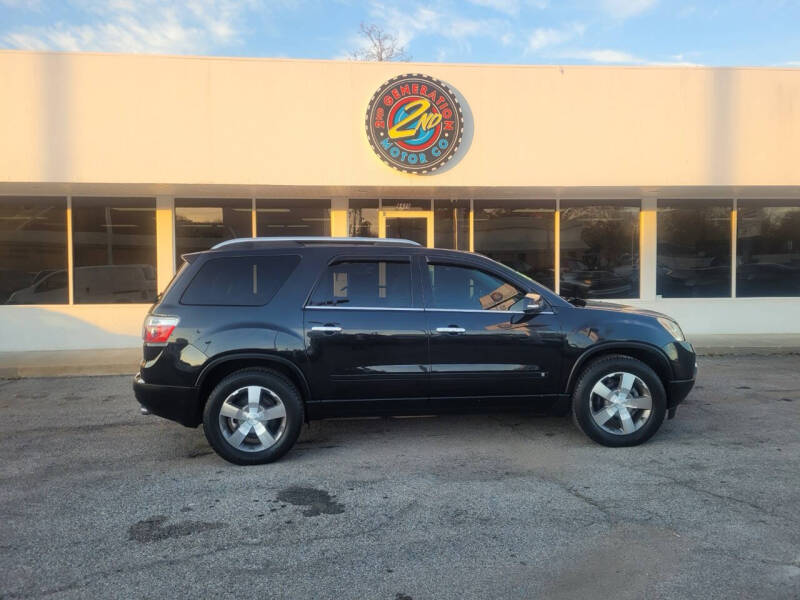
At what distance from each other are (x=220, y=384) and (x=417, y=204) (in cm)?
764

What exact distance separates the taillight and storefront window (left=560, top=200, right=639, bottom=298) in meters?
8.70

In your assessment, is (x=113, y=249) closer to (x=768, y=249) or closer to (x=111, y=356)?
(x=111, y=356)

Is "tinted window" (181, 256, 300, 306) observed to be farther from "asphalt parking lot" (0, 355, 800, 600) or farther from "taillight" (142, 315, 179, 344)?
"asphalt parking lot" (0, 355, 800, 600)

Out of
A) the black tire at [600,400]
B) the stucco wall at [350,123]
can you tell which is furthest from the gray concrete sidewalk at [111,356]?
the black tire at [600,400]

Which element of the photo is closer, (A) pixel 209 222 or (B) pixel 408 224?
(A) pixel 209 222

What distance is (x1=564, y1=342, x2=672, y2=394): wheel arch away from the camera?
18.1ft

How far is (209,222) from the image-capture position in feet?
38.5

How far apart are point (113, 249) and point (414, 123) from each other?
5.85 meters

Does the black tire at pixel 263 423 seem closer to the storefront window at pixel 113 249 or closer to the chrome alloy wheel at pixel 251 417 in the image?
the chrome alloy wheel at pixel 251 417

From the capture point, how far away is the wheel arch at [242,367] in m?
5.12

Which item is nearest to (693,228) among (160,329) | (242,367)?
(242,367)

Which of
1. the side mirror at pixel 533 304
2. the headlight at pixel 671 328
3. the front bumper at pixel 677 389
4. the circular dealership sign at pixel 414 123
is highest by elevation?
the circular dealership sign at pixel 414 123

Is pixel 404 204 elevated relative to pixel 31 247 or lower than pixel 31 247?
elevated

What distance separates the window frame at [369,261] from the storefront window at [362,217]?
6510mm
